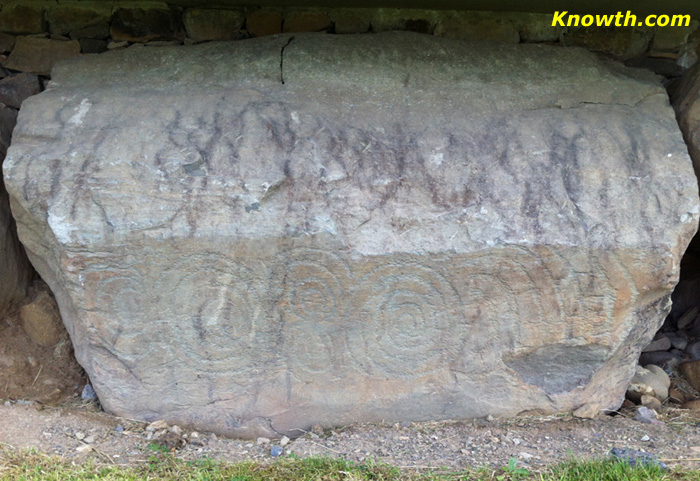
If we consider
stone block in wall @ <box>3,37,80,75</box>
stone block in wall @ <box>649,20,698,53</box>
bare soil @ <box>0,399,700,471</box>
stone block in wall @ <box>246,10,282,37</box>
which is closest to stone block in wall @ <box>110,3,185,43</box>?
stone block in wall @ <box>3,37,80,75</box>

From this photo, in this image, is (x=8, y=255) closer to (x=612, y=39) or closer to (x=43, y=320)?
(x=43, y=320)

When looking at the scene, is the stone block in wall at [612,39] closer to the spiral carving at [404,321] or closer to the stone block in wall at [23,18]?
the spiral carving at [404,321]

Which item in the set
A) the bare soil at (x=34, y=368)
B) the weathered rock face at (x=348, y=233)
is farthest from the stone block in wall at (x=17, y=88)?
the bare soil at (x=34, y=368)

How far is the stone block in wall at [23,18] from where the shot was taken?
10.6 ft

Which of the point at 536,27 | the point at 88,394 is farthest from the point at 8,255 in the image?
the point at 536,27

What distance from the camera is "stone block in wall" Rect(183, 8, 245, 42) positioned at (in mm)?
3312

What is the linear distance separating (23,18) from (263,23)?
1.15m

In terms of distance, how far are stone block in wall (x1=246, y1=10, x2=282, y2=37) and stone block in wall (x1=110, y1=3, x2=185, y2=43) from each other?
0.34 metres

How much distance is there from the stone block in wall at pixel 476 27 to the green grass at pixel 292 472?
201cm

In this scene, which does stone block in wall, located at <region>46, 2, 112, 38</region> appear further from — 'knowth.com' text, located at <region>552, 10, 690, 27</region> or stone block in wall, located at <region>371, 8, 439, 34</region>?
'knowth.com' text, located at <region>552, 10, 690, 27</region>

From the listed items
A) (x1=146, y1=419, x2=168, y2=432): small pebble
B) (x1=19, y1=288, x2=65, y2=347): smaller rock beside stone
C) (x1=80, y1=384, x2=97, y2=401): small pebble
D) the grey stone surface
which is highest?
the grey stone surface

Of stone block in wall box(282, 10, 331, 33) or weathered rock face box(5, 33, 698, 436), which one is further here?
stone block in wall box(282, 10, 331, 33)

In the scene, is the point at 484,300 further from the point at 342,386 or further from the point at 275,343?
the point at 275,343

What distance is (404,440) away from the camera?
2.81 m
